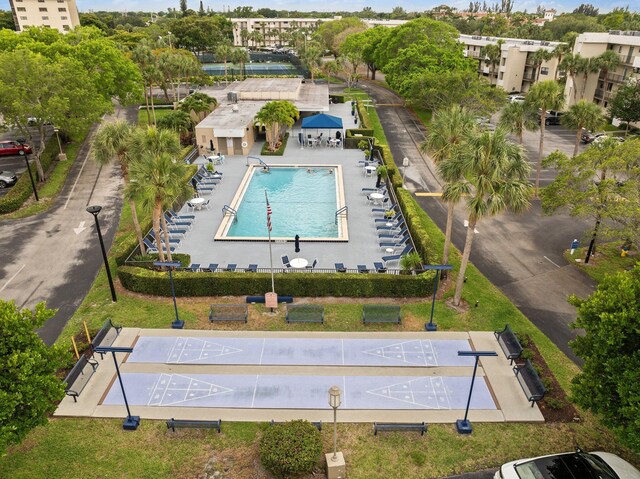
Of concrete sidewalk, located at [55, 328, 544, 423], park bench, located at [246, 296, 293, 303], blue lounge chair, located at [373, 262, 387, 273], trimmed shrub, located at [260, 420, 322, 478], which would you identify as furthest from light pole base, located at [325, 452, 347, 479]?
blue lounge chair, located at [373, 262, 387, 273]

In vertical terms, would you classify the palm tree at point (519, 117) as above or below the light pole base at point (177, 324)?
above

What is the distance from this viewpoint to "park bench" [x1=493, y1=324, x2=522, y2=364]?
18578 mm

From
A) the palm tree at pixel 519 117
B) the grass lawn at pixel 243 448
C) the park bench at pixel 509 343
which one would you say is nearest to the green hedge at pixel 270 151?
the palm tree at pixel 519 117

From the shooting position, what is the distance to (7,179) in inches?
1486

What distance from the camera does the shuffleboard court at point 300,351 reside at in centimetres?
1912

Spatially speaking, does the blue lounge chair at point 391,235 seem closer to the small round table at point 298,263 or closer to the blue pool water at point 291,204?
the blue pool water at point 291,204

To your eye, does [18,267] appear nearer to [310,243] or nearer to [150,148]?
[150,148]

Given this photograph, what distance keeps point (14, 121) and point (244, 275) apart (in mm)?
26967

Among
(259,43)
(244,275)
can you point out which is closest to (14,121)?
(244,275)

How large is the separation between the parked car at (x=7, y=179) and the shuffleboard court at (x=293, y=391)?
94.8 ft

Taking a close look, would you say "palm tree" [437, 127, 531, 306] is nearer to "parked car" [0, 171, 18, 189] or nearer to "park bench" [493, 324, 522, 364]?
"park bench" [493, 324, 522, 364]

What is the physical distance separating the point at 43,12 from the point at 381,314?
142 meters

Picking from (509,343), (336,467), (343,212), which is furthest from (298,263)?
(336,467)

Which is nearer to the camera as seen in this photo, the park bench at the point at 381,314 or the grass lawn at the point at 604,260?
the park bench at the point at 381,314
